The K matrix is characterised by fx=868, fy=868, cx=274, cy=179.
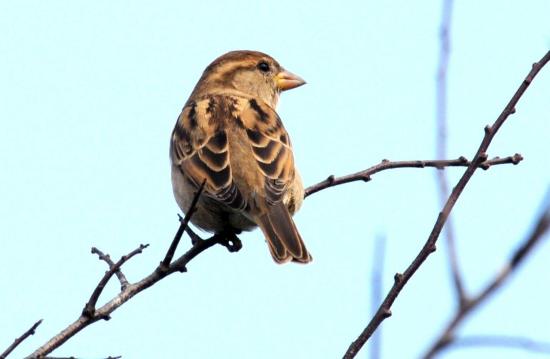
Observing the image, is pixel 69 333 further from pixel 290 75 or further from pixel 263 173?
pixel 290 75

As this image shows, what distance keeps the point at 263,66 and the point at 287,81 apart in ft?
0.97

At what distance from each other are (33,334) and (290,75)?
18.9 feet

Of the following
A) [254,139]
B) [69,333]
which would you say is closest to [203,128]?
[254,139]

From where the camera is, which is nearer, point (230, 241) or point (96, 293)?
point (96, 293)

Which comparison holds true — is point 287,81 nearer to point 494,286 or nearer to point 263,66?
point 263,66

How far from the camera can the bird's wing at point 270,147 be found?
636cm

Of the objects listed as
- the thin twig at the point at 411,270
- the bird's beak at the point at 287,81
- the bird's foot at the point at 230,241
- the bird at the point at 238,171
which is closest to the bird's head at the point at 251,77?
the bird's beak at the point at 287,81

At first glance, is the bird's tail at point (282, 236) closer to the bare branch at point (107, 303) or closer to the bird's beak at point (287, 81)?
the bare branch at point (107, 303)

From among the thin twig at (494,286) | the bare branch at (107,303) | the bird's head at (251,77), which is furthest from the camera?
the bird's head at (251,77)

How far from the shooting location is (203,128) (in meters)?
7.02

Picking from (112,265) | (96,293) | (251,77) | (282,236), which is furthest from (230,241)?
(251,77)

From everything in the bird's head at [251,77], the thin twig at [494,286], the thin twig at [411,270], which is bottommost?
the thin twig at [494,286]

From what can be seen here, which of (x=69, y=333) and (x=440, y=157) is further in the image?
(x=69, y=333)

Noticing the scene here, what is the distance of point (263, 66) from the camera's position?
29.2ft
